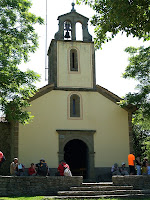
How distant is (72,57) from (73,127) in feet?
15.8

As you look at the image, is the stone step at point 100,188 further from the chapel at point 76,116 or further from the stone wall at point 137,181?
the chapel at point 76,116

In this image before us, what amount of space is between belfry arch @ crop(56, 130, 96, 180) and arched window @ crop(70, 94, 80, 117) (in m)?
1.21

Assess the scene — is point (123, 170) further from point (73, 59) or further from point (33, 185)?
point (73, 59)

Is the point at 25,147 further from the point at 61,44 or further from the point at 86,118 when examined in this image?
the point at 61,44

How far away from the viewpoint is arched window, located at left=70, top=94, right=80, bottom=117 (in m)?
21.0

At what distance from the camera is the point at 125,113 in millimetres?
21438

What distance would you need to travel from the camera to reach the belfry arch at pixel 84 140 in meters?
19.9

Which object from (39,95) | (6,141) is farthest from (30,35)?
(6,141)

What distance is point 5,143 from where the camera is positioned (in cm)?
2106

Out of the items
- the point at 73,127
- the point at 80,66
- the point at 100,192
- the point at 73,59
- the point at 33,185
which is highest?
the point at 73,59

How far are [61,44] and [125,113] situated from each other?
6.12 meters

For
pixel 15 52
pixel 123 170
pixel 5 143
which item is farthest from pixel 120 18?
pixel 5 143

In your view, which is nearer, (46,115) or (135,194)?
(135,194)

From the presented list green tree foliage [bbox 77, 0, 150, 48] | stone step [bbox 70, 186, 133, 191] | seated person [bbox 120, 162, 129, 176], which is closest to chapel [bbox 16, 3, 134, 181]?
seated person [bbox 120, 162, 129, 176]
